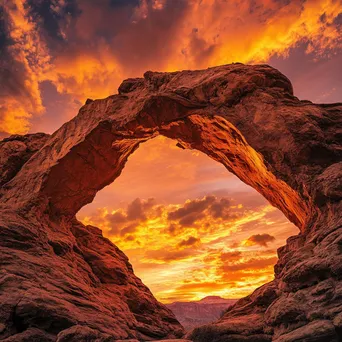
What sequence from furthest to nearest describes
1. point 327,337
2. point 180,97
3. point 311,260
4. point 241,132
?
1. point 180,97
2. point 241,132
3. point 311,260
4. point 327,337

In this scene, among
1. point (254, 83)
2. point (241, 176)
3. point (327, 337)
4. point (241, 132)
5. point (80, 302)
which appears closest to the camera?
point (327, 337)

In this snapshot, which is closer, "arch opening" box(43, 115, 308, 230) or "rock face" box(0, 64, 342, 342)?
"rock face" box(0, 64, 342, 342)

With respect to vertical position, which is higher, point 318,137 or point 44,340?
point 318,137

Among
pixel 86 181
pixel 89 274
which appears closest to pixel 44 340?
pixel 89 274

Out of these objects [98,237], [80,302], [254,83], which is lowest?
[80,302]

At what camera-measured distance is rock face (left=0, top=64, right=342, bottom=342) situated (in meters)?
12.8

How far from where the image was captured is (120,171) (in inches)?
1172

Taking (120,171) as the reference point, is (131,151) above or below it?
above

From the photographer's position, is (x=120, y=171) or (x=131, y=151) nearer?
(x=131, y=151)

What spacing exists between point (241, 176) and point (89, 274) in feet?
49.9

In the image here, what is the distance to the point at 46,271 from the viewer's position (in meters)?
17.6

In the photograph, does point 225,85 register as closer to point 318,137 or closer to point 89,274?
point 318,137

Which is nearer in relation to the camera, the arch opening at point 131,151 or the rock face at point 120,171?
the rock face at point 120,171

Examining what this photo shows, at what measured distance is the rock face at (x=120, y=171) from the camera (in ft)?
41.9
